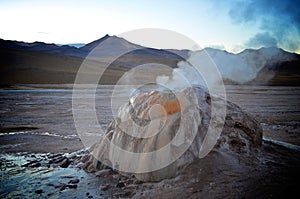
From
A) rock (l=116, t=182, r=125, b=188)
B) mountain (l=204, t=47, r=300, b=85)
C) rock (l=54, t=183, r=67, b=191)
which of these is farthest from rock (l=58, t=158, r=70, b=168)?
mountain (l=204, t=47, r=300, b=85)

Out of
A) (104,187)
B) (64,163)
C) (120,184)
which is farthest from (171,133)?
(64,163)

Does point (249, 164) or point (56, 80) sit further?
point (56, 80)

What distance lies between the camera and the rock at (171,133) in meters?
3.79

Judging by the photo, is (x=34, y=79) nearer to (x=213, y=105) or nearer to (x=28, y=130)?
(x=28, y=130)

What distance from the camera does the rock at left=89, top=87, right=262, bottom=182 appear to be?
379 cm

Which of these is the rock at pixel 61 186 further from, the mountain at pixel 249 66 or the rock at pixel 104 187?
the mountain at pixel 249 66

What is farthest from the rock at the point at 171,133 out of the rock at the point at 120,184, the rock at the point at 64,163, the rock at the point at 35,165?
the rock at the point at 35,165

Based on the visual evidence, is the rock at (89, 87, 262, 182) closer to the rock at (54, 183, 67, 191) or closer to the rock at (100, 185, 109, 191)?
the rock at (100, 185, 109, 191)

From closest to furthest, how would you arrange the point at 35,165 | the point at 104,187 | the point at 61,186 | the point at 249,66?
the point at 104,187
the point at 61,186
the point at 35,165
the point at 249,66

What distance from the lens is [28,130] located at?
8156 mm

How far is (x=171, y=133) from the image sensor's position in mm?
3908

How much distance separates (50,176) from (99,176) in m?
0.88

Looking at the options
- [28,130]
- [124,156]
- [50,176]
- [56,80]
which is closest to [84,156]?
[50,176]

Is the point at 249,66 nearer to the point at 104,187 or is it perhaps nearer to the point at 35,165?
the point at 35,165
